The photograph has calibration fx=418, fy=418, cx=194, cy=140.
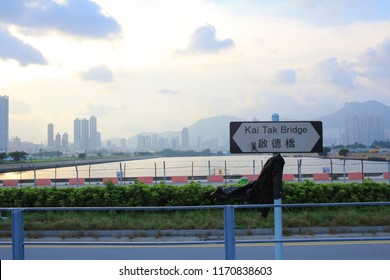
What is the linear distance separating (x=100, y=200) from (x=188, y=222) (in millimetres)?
3835

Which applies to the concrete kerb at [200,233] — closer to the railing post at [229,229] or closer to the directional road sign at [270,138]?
the railing post at [229,229]

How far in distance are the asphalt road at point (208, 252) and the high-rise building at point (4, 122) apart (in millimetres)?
119891

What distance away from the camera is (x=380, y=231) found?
10508 mm

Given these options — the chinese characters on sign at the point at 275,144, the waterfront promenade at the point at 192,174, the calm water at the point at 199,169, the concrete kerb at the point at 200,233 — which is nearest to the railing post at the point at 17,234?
the chinese characters on sign at the point at 275,144

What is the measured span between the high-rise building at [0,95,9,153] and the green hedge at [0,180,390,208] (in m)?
115

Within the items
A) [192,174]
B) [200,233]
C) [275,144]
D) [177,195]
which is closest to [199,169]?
[192,174]

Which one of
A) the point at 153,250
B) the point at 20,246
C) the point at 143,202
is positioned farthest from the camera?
the point at 143,202

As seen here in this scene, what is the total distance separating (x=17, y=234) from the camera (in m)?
5.84

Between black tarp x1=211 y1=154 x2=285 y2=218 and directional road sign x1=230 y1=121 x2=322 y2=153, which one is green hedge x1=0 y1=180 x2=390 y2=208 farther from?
directional road sign x1=230 y1=121 x2=322 y2=153

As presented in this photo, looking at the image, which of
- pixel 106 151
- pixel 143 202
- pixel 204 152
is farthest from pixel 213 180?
pixel 106 151

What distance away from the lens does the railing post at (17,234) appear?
581 centimetres

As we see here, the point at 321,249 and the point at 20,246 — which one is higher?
the point at 20,246

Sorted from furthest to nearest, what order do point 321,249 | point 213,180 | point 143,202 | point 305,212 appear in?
point 213,180
point 143,202
point 305,212
point 321,249
